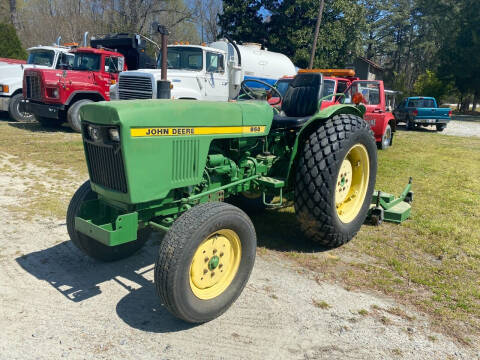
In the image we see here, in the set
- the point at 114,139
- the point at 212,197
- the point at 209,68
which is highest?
the point at 209,68

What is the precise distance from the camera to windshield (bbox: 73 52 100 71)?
11.1 m

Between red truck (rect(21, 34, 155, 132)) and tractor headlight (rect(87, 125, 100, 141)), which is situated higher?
red truck (rect(21, 34, 155, 132))

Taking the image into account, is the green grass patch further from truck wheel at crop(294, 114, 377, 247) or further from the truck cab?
the truck cab

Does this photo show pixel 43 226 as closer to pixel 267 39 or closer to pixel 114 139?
pixel 114 139

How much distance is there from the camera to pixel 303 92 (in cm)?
412

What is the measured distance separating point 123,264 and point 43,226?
1.37 meters

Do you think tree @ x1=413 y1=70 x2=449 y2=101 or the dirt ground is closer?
the dirt ground

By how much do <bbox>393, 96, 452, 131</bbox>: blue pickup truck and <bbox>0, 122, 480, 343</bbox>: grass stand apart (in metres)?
9.24

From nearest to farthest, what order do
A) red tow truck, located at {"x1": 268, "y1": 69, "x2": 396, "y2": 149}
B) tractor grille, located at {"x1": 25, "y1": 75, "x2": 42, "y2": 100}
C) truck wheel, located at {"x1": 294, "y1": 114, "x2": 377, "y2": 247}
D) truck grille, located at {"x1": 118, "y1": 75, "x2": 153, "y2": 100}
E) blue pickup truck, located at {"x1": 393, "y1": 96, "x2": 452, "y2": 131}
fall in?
truck wheel, located at {"x1": 294, "y1": 114, "x2": 377, "y2": 247}
truck grille, located at {"x1": 118, "y1": 75, "x2": 153, "y2": 100}
red tow truck, located at {"x1": 268, "y1": 69, "x2": 396, "y2": 149}
tractor grille, located at {"x1": 25, "y1": 75, "x2": 42, "y2": 100}
blue pickup truck, located at {"x1": 393, "y1": 96, "x2": 452, "y2": 131}

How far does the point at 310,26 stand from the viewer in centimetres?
2264

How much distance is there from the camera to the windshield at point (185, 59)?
9.98 meters

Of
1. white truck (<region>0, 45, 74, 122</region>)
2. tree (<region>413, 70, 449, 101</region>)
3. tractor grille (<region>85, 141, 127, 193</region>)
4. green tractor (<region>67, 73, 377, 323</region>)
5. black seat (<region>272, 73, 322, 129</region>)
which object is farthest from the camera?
tree (<region>413, 70, 449, 101</region>)

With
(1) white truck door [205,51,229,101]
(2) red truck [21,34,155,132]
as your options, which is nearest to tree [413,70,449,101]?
(1) white truck door [205,51,229,101]

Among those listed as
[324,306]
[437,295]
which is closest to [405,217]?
[437,295]
